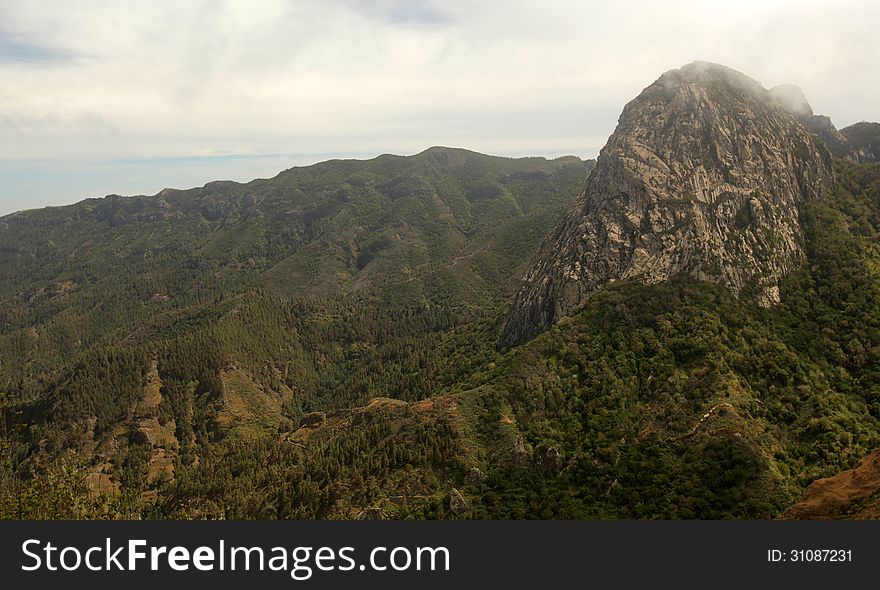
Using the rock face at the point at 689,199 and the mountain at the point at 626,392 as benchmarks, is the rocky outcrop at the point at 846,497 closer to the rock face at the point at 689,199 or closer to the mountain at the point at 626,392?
the mountain at the point at 626,392

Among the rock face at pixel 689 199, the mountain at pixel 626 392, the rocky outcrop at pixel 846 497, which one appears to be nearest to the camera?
the rocky outcrop at pixel 846 497

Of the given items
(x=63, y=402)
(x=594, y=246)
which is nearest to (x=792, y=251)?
(x=594, y=246)

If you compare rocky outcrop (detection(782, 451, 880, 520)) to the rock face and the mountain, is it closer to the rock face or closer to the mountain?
the mountain

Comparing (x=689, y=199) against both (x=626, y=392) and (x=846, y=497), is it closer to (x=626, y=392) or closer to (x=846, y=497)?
(x=626, y=392)

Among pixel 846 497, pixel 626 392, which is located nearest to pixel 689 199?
pixel 626 392

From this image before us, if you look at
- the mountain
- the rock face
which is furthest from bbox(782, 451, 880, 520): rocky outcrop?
the rock face

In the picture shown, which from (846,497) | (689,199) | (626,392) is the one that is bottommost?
(626,392)

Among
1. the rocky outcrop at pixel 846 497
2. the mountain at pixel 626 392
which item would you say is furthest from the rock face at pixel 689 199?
the rocky outcrop at pixel 846 497

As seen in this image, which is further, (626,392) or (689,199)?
(689,199)

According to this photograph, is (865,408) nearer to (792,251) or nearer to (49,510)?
(792,251)
